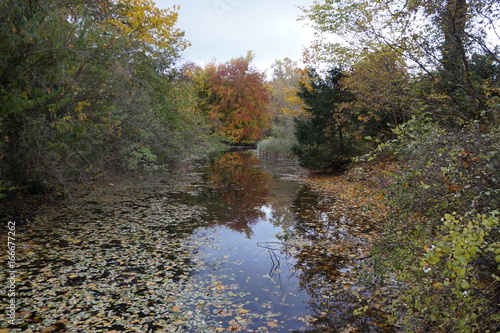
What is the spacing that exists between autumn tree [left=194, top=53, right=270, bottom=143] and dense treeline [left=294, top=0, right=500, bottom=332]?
21406 millimetres

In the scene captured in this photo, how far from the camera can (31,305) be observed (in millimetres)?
4477

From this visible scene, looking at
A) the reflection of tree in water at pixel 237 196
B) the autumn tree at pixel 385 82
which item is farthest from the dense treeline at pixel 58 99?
the autumn tree at pixel 385 82

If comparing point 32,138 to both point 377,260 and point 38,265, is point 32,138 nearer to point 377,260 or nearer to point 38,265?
point 38,265

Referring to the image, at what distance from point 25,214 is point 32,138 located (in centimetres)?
276

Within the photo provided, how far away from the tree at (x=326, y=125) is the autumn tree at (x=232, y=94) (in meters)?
19.3

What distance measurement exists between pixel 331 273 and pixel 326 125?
43.3 feet

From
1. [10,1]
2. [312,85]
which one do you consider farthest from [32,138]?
[312,85]

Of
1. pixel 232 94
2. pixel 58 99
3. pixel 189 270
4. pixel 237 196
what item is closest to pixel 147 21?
pixel 237 196

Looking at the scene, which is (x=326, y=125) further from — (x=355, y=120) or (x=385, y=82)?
(x=385, y=82)

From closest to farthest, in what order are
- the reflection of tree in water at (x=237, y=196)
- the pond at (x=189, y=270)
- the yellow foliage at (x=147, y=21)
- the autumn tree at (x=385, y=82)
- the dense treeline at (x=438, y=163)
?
the dense treeline at (x=438, y=163), the pond at (x=189, y=270), the reflection of tree in water at (x=237, y=196), the autumn tree at (x=385, y=82), the yellow foliage at (x=147, y=21)

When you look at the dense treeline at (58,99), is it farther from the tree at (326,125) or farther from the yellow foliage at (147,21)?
the tree at (326,125)

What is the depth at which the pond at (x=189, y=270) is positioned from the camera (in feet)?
14.0

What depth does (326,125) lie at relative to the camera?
18.1m

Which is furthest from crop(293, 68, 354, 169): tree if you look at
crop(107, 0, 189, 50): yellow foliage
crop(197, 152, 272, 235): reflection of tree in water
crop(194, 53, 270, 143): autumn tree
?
crop(194, 53, 270, 143): autumn tree
